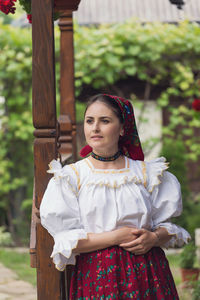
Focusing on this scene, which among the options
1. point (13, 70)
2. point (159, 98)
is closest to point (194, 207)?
point (159, 98)

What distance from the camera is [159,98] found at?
23.0 ft

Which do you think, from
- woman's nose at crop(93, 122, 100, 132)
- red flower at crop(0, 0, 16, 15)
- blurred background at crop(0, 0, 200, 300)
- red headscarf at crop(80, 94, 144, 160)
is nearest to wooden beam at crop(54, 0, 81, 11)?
red flower at crop(0, 0, 16, 15)

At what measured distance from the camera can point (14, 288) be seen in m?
4.62

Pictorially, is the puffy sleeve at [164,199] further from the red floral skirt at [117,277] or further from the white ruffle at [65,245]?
the white ruffle at [65,245]

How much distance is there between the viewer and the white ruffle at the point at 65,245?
6.79ft

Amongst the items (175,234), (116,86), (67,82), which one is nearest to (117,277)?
(175,234)

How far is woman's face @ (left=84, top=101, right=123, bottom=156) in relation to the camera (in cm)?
228

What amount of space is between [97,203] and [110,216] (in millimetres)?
82

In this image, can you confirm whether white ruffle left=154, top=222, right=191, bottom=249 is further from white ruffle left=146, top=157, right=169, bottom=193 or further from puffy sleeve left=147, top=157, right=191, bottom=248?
white ruffle left=146, top=157, right=169, bottom=193

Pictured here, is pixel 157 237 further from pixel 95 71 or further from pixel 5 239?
pixel 95 71

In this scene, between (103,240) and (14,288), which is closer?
(103,240)

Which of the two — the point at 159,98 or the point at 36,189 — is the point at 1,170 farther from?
the point at 36,189

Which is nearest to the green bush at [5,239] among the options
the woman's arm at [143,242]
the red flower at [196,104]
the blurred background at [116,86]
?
the blurred background at [116,86]

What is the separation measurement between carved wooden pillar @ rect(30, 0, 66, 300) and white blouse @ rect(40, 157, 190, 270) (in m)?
0.11
